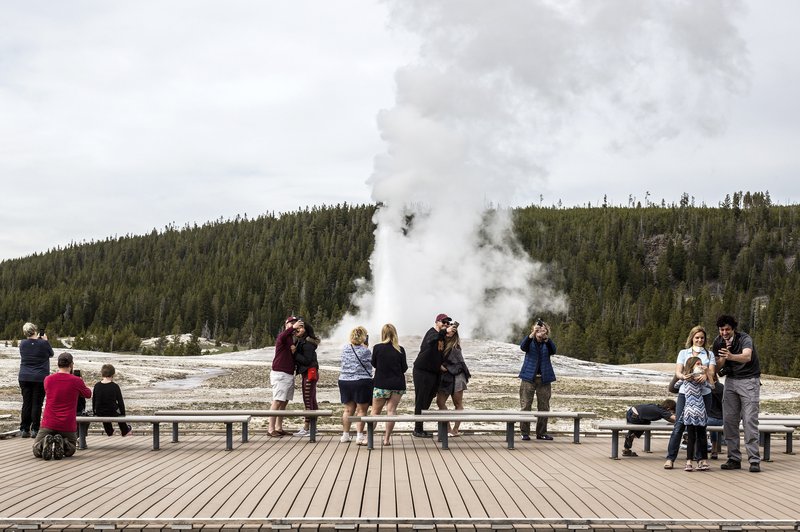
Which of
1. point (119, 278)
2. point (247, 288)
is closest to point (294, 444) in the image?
point (247, 288)

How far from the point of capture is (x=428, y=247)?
60031 mm

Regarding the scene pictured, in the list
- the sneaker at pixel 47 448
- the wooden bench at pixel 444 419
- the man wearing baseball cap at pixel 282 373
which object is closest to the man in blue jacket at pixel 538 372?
the wooden bench at pixel 444 419

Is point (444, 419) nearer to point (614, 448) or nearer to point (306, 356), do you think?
point (614, 448)

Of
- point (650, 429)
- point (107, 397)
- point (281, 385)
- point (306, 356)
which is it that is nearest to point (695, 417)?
point (650, 429)

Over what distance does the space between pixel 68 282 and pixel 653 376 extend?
120854mm

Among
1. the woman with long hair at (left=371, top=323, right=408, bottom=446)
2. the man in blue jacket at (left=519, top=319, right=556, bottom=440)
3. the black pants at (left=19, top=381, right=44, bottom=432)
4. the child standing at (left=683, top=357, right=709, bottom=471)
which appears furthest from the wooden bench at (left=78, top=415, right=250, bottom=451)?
the child standing at (left=683, top=357, right=709, bottom=471)

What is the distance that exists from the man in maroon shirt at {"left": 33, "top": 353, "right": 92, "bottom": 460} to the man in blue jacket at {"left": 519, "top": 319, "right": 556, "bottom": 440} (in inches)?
240

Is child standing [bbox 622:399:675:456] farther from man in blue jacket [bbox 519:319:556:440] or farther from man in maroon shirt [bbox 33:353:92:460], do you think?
man in maroon shirt [bbox 33:353:92:460]

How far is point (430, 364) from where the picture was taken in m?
11.6

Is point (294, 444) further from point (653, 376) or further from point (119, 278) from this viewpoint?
point (119, 278)

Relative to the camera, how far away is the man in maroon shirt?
9.92 meters

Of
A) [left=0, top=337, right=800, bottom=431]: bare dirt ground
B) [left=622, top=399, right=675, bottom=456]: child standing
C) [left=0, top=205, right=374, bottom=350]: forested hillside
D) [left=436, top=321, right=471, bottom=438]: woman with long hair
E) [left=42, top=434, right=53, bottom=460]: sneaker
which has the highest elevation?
[left=0, top=205, right=374, bottom=350]: forested hillside

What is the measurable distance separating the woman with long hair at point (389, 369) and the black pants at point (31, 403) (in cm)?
500

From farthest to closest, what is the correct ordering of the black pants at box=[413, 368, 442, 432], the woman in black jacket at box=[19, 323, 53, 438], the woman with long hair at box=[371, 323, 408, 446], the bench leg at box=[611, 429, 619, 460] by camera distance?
1. the woman in black jacket at box=[19, 323, 53, 438]
2. the black pants at box=[413, 368, 442, 432]
3. the woman with long hair at box=[371, 323, 408, 446]
4. the bench leg at box=[611, 429, 619, 460]
